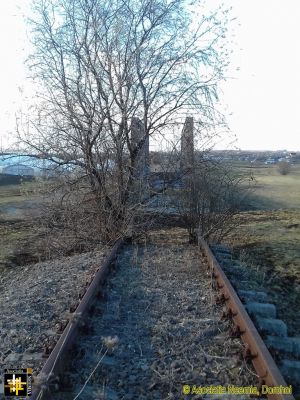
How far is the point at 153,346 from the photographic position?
15.1 ft

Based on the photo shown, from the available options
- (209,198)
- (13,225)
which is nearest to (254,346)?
(209,198)

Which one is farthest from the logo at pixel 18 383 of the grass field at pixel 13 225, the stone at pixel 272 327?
the grass field at pixel 13 225

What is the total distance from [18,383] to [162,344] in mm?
1532

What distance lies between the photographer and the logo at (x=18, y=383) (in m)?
3.58

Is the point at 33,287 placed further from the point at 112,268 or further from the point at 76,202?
the point at 76,202

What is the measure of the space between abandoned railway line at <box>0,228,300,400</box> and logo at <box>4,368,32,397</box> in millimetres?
140

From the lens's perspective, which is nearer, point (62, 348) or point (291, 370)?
point (62, 348)

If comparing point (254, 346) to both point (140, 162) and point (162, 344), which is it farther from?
point (140, 162)

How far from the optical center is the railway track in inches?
148

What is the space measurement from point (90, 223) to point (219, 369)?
24.1 feet

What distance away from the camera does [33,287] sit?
23.3ft

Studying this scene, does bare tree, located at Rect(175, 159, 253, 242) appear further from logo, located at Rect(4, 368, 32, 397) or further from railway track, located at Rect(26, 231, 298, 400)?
logo, located at Rect(4, 368, 32, 397)

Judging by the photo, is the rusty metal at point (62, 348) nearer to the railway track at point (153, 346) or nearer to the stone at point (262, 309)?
the railway track at point (153, 346)

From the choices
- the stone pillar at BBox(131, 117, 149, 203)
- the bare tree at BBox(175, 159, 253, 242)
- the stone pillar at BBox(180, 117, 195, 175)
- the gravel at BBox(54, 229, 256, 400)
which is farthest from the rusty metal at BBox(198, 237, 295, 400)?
the stone pillar at BBox(180, 117, 195, 175)
